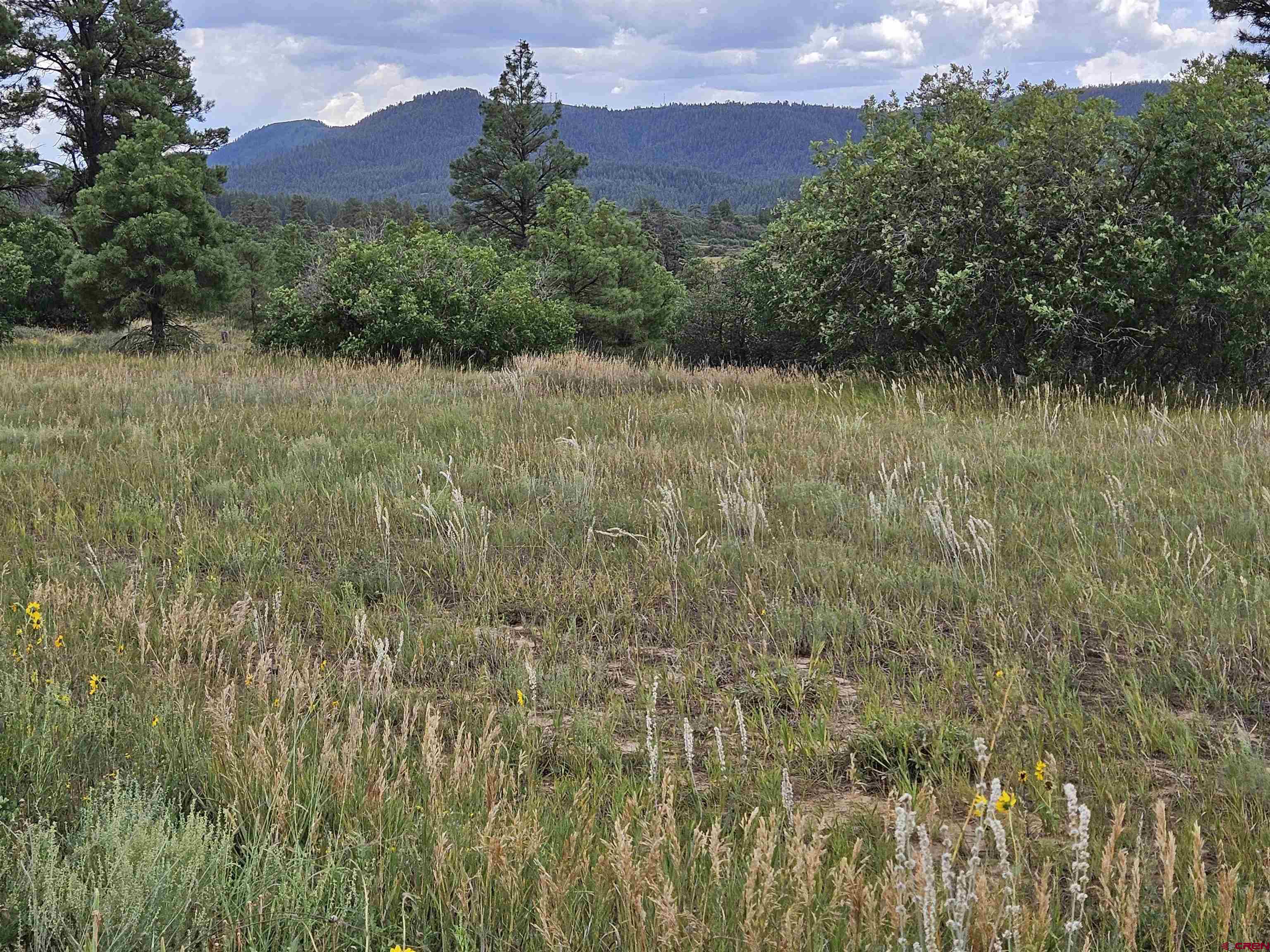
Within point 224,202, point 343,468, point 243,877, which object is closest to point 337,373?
point 343,468

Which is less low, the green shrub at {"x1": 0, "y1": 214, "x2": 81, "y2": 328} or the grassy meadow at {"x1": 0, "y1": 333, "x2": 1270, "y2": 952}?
the green shrub at {"x1": 0, "y1": 214, "x2": 81, "y2": 328}

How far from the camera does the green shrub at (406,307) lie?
17562 mm

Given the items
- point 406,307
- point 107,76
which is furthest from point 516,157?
point 406,307

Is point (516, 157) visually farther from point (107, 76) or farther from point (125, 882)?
point (125, 882)

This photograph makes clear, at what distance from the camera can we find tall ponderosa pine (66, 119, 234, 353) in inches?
790

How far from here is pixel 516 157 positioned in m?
42.3

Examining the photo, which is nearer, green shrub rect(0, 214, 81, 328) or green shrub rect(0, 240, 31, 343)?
green shrub rect(0, 240, 31, 343)

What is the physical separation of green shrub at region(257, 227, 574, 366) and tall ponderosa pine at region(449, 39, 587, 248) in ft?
75.1

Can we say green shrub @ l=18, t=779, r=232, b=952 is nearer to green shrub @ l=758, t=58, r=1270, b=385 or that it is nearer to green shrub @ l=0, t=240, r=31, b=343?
green shrub @ l=758, t=58, r=1270, b=385

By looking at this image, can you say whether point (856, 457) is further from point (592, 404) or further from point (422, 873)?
point (422, 873)

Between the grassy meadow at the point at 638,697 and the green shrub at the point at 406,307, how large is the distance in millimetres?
10285

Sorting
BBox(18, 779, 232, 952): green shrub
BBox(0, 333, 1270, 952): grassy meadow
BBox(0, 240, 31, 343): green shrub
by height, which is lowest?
BBox(0, 333, 1270, 952): grassy meadow

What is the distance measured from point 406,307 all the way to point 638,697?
1502 cm

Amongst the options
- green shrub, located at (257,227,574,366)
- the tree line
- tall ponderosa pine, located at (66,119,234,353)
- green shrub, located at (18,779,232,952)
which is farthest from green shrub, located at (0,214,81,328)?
green shrub, located at (18,779,232,952)
